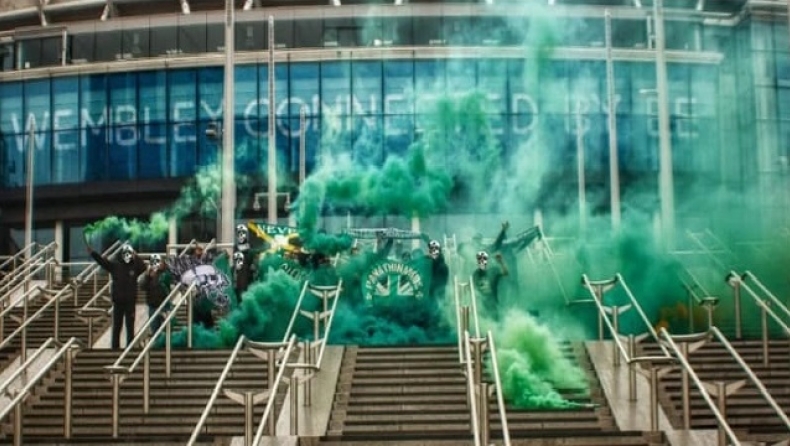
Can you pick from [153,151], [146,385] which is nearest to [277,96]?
→ [153,151]

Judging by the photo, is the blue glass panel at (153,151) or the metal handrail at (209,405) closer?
the metal handrail at (209,405)

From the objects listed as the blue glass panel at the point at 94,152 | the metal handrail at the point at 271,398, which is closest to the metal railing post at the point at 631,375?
the metal handrail at the point at 271,398

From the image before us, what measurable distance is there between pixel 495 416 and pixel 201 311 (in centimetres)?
713

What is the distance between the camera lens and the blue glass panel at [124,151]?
149 feet

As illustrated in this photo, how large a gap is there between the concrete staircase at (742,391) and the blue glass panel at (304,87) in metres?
28.4

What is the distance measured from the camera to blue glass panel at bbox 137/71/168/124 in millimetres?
45219

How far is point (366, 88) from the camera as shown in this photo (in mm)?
44281

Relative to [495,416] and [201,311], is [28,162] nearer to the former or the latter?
[201,311]

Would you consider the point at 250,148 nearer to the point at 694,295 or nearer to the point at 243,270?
the point at 243,270

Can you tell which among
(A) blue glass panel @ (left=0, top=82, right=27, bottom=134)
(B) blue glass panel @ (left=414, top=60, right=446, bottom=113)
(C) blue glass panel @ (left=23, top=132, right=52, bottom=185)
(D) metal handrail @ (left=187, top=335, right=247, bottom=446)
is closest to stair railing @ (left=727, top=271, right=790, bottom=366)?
(D) metal handrail @ (left=187, top=335, right=247, bottom=446)

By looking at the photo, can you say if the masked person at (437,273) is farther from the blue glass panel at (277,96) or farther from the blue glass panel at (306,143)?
the blue glass panel at (277,96)

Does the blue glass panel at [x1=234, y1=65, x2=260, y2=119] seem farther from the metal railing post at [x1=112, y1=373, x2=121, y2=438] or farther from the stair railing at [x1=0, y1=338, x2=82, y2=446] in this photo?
the metal railing post at [x1=112, y1=373, x2=121, y2=438]

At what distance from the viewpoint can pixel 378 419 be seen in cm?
1445

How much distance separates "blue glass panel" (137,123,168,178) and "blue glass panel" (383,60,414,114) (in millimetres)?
7059
